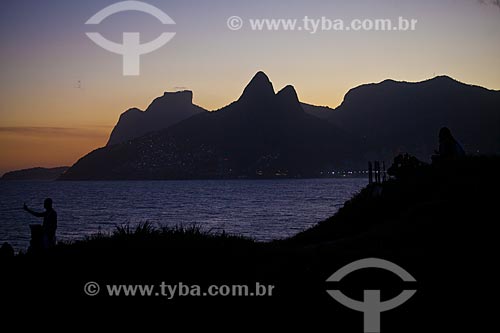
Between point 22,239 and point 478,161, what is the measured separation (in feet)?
137

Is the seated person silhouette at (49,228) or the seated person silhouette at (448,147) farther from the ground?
the seated person silhouette at (448,147)

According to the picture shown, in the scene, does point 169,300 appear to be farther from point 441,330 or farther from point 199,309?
point 441,330

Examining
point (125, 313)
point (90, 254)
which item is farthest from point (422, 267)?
point (90, 254)

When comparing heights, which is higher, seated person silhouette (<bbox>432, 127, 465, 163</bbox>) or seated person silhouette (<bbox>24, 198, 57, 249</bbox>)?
seated person silhouette (<bbox>432, 127, 465, 163</bbox>)

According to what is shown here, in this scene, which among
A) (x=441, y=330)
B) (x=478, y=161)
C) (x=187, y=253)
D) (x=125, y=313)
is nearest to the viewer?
(x=441, y=330)

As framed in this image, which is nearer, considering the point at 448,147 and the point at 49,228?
the point at 49,228

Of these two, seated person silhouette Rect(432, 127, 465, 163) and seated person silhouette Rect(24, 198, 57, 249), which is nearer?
seated person silhouette Rect(24, 198, 57, 249)

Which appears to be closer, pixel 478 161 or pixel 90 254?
pixel 90 254

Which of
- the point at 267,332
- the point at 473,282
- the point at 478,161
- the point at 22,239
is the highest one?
the point at 478,161

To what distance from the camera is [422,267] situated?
976 cm

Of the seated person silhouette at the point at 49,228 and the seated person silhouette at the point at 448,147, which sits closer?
the seated person silhouette at the point at 49,228

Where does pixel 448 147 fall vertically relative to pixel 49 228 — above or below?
above

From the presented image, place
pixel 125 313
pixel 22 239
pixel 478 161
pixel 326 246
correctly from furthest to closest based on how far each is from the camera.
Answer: pixel 22 239
pixel 478 161
pixel 326 246
pixel 125 313

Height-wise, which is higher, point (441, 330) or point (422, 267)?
point (422, 267)
